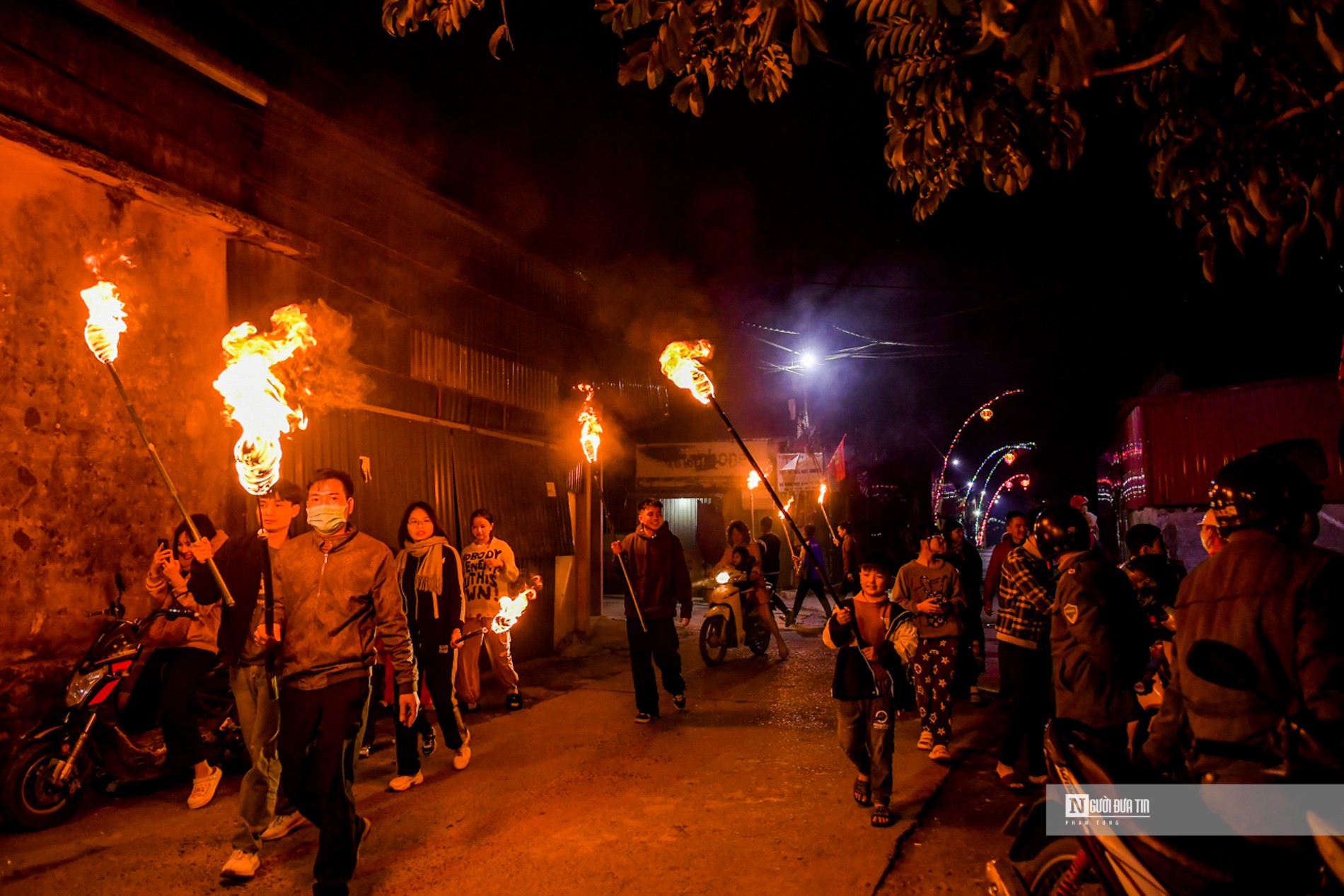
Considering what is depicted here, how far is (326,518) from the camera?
438 centimetres

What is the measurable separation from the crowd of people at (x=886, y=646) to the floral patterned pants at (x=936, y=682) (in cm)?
2

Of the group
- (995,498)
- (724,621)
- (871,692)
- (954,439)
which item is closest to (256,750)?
(871,692)

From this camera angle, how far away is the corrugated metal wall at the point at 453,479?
26.5 feet

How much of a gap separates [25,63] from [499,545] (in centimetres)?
564

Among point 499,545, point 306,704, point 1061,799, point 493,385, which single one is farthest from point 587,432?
point 1061,799

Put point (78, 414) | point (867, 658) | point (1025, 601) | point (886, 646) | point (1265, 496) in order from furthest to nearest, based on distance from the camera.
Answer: point (78, 414), point (1025, 601), point (886, 646), point (867, 658), point (1265, 496)

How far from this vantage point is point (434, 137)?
1022cm

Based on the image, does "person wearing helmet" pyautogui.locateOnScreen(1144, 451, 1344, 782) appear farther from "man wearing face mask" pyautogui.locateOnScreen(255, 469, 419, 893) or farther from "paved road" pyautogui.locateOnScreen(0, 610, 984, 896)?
"man wearing face mask" pyautogui.locateOnScreen(255, 469, 419, 893)

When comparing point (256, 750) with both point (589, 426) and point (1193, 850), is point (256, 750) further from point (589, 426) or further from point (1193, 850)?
point (589, 426)

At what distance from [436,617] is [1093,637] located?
4969mm

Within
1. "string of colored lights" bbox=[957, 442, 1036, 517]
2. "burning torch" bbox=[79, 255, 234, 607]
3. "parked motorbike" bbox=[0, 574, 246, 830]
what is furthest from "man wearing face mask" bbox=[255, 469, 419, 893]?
"string of colored lights" bbox=[957, 442, 1036, 517]

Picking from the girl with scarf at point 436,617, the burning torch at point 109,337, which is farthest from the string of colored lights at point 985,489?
the burning torch at point 109,337

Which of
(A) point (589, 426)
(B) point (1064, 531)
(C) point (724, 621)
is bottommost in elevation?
(C) point (724, 621)

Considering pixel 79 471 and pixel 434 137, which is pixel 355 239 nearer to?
pixel 434 137
